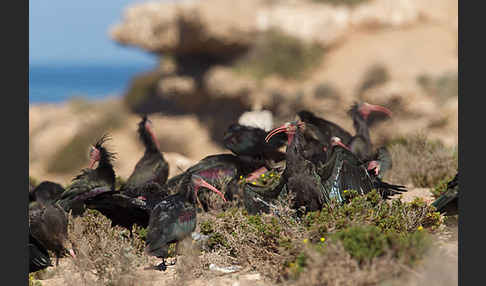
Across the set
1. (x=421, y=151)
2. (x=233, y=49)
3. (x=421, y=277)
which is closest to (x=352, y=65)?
(x=233, y=49)

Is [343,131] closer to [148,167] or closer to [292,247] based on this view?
[148,167]

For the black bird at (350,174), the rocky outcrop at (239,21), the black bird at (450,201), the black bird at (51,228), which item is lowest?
the black bird at (51,228)

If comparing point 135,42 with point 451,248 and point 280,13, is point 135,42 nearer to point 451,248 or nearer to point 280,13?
point 280,13

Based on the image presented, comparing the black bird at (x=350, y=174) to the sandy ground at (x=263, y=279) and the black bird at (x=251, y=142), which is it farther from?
the black bird at (x=251, y=142)

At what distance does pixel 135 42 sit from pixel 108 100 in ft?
27.5

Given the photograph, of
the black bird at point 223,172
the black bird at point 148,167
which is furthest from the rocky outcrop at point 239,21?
the black bird at point 223,172

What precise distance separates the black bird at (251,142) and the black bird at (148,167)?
1.05 m

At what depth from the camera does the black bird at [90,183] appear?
762 cm

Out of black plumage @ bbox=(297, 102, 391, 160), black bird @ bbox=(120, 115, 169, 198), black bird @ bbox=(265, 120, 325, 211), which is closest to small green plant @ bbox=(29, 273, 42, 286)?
black bird @ bbox=(120, 115, 169, 198)

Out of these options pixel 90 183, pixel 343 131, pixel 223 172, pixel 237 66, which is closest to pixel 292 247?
pixel 223 172

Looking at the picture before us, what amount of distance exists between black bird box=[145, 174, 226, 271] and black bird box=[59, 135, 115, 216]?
1.34 meters

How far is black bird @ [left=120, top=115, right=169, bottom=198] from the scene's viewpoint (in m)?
8.52

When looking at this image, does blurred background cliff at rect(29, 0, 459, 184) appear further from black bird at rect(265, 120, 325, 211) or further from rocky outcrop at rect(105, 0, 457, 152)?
black bird at rect(265, 120, 325, 211)

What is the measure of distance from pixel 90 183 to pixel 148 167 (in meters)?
1.07
